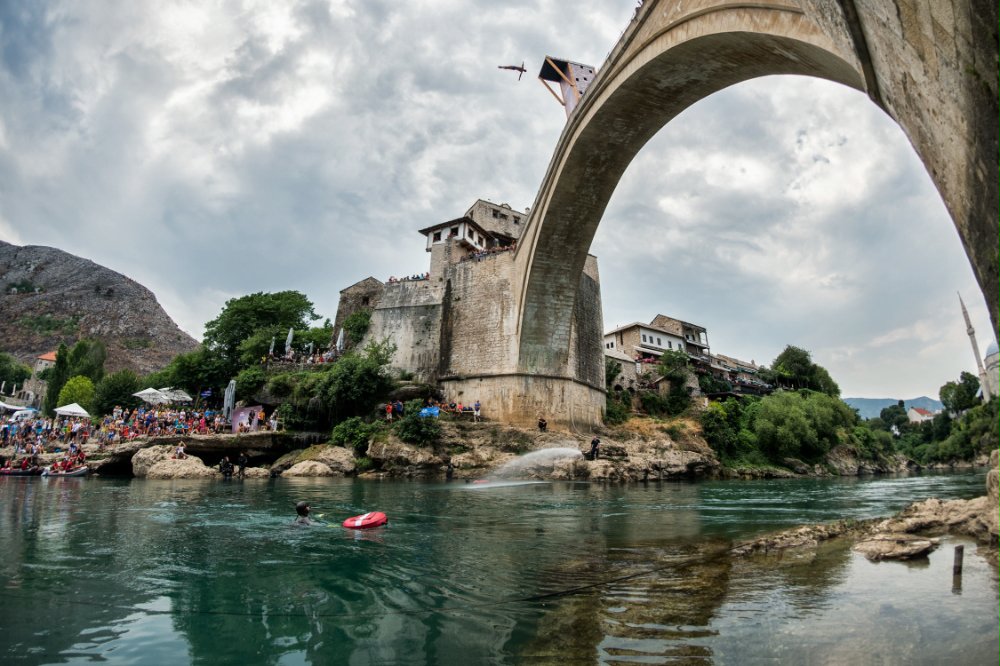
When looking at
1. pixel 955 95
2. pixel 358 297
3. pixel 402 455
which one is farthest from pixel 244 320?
pixel 955 95

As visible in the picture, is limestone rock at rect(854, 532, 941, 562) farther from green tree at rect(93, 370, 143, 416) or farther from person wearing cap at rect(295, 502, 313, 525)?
green tree at rect(93, 370, 143, 416)

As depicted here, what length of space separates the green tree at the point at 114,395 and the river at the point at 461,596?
77.4 feet

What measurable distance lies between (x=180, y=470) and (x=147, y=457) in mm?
1651

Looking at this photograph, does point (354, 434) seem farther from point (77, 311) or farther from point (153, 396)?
point (77, 311)

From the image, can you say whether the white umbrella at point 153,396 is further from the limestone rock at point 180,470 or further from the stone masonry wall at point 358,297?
the stone masonry wall at point 358,297

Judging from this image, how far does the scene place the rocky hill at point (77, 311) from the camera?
75.3 meters

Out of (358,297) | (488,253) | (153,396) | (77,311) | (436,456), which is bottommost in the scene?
(436,456)

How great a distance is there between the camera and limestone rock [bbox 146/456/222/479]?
16.3 m

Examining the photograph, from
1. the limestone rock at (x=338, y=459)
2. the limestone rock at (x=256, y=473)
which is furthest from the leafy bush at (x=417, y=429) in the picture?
the limestone rock at (x=256, y=473)

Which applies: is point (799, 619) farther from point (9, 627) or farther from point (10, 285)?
point (10, 285)

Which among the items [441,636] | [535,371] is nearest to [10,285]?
[535,371]

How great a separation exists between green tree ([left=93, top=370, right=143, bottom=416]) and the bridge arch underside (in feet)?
69.7

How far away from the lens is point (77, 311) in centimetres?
8256

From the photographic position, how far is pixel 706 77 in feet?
32.7
